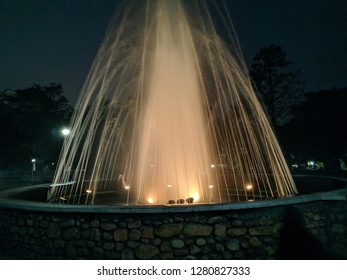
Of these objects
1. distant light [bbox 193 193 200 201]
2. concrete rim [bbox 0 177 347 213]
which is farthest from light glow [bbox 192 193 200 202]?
concrete rim [bbox 0 177 347 213]

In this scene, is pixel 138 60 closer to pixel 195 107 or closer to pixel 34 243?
pixel 195 107

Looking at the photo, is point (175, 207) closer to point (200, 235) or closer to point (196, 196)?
point (200, 235)

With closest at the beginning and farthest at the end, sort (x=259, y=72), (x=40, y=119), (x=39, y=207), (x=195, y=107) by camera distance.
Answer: (x=39, y=207)
(x=195, y=107)
(x=259, y=72)
(x=40, y=119)

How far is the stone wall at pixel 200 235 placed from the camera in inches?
241

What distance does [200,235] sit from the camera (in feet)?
20.2

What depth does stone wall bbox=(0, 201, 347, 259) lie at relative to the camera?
20.1ft

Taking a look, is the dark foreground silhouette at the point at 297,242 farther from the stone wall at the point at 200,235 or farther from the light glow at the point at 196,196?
the light glow at the point at 196,196

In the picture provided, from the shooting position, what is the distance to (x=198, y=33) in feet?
41.1

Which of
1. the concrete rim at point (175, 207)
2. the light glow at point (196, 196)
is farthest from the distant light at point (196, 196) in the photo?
the concrete rim at point (175, 207)

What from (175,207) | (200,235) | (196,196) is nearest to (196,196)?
(196,196)

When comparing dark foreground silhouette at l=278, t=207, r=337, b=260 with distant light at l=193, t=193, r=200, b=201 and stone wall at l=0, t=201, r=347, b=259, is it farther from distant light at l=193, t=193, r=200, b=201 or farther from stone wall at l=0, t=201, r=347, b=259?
distant light at l=193, t=193, r=200, b=201

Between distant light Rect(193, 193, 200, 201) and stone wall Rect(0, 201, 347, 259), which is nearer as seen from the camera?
stone wall Rect(0, 201, 347, 259)
